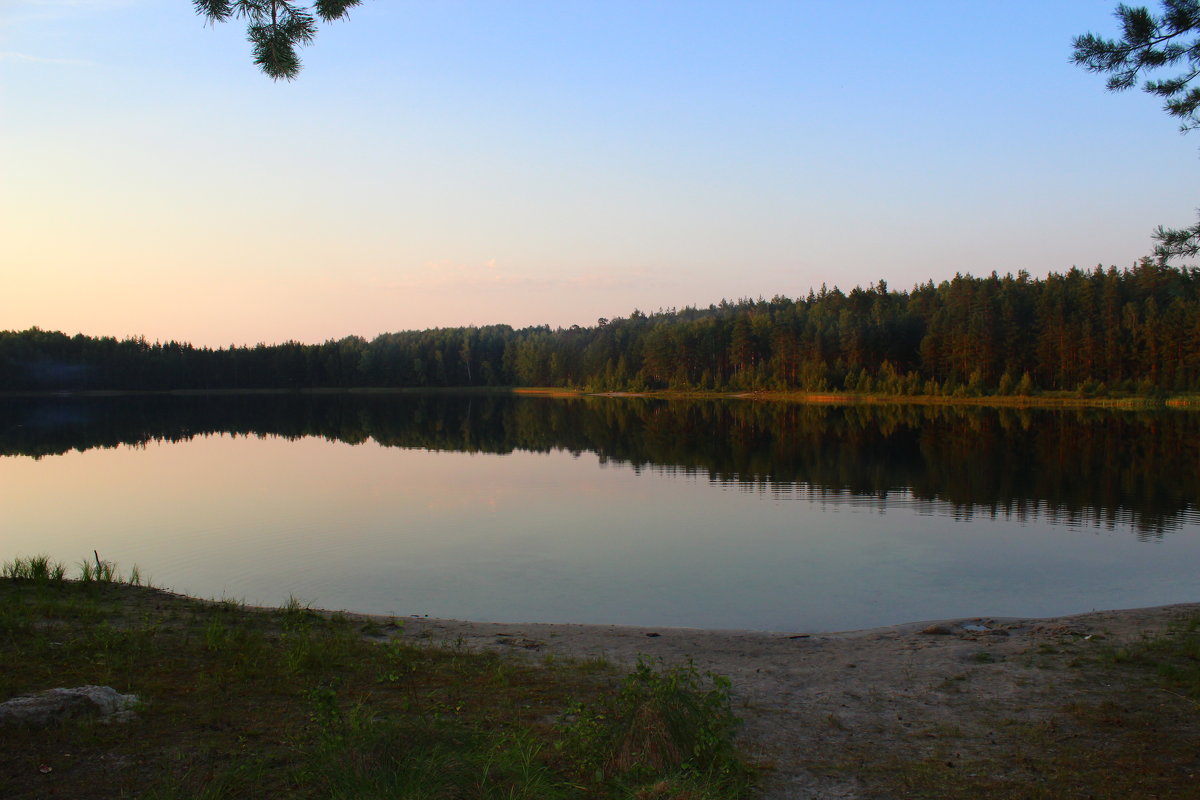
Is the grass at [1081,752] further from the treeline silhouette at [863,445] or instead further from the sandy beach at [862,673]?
the treeline silhouette at [863,445]

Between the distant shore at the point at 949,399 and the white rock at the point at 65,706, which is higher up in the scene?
the distant shore at the point at 949,399

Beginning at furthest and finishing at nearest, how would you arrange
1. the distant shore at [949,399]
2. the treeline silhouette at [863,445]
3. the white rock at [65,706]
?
1. the distant shore at [949,399]
2. the treeline silhouette at [863,445]
3. the white rock at [65,706]

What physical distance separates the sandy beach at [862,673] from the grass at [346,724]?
1.65 ft

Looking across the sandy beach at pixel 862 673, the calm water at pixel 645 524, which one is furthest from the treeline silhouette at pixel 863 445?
the sandy beach at pixel 862 673

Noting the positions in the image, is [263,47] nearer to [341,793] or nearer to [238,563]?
[341,793]

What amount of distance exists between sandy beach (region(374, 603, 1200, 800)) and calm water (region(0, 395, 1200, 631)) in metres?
1.67

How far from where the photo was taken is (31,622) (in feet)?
31.3

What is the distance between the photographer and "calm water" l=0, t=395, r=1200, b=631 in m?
14.2

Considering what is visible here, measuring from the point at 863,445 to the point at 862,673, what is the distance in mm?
34625

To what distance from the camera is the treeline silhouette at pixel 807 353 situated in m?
81.9

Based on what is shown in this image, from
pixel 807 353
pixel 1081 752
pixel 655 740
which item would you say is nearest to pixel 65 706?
pixel 655 740

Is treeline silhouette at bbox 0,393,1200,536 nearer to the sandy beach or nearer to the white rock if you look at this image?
the sandy beach

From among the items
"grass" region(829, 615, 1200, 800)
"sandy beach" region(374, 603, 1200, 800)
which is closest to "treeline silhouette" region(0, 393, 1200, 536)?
"sandy beach" region(374, 603, 1200, 800)

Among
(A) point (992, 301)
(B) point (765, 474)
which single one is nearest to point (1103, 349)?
(A) point (992, 301)
